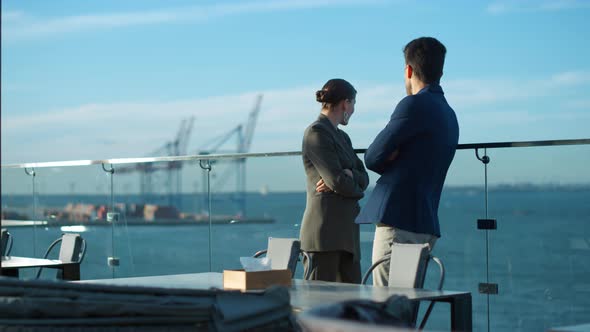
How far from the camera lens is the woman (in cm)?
451

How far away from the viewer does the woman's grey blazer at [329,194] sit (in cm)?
451

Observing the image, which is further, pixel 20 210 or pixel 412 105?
pixel 20 210

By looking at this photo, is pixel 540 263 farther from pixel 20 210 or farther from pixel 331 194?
pixel 20 210

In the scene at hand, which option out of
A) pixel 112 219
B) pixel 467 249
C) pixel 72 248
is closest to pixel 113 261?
pixel 112 219

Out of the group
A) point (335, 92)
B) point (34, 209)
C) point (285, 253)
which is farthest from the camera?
point (34, 209)

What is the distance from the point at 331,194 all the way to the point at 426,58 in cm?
95

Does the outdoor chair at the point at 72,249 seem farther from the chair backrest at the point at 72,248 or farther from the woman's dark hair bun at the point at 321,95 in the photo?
the woman's dark hair bun at the point at 321,95

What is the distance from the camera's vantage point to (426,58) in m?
3.89

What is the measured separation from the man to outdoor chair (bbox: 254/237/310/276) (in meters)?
0.43

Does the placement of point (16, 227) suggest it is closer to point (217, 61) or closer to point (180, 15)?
point (180, 15)

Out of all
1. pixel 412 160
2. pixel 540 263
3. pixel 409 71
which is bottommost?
pixel 540 263

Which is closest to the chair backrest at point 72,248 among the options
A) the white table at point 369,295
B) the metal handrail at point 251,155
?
the metal handrail at point 251,155

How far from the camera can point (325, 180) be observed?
4.52 metres

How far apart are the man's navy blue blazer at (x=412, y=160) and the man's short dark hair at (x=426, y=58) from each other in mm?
50
